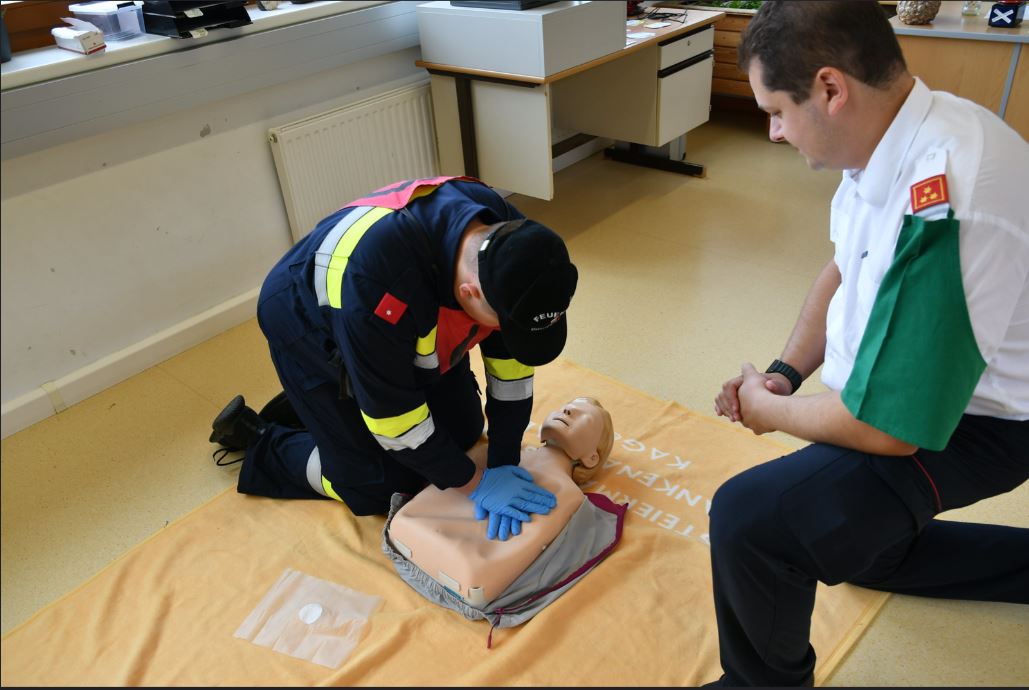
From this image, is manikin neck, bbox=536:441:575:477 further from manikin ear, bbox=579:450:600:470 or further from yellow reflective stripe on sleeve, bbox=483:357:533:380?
yellow reflective stripe on sleeve, bbox=483:357:533:380

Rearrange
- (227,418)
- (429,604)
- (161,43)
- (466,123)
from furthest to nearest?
1. (466,123)
2. (161,43)
3. (227,418)
4. (429,604)

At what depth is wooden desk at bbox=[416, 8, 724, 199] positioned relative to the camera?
296 centimetres

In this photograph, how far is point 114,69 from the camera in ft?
6.37

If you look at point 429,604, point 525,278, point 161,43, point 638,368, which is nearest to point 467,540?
point 429,604

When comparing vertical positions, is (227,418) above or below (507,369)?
below

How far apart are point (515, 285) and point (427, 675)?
629 mm

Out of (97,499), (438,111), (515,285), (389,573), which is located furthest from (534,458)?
(438,111)

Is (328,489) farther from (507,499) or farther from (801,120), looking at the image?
(801,120)

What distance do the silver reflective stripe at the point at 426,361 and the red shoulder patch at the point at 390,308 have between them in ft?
0.47

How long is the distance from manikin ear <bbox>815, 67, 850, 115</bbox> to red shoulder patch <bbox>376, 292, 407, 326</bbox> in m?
0.74

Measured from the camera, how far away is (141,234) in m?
1.34

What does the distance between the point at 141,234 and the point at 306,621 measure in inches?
28.2

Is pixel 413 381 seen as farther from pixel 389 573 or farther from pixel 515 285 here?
pixel 389 573

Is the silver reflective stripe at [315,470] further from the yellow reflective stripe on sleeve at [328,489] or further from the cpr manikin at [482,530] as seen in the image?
the cpr manikin at [482,530]
